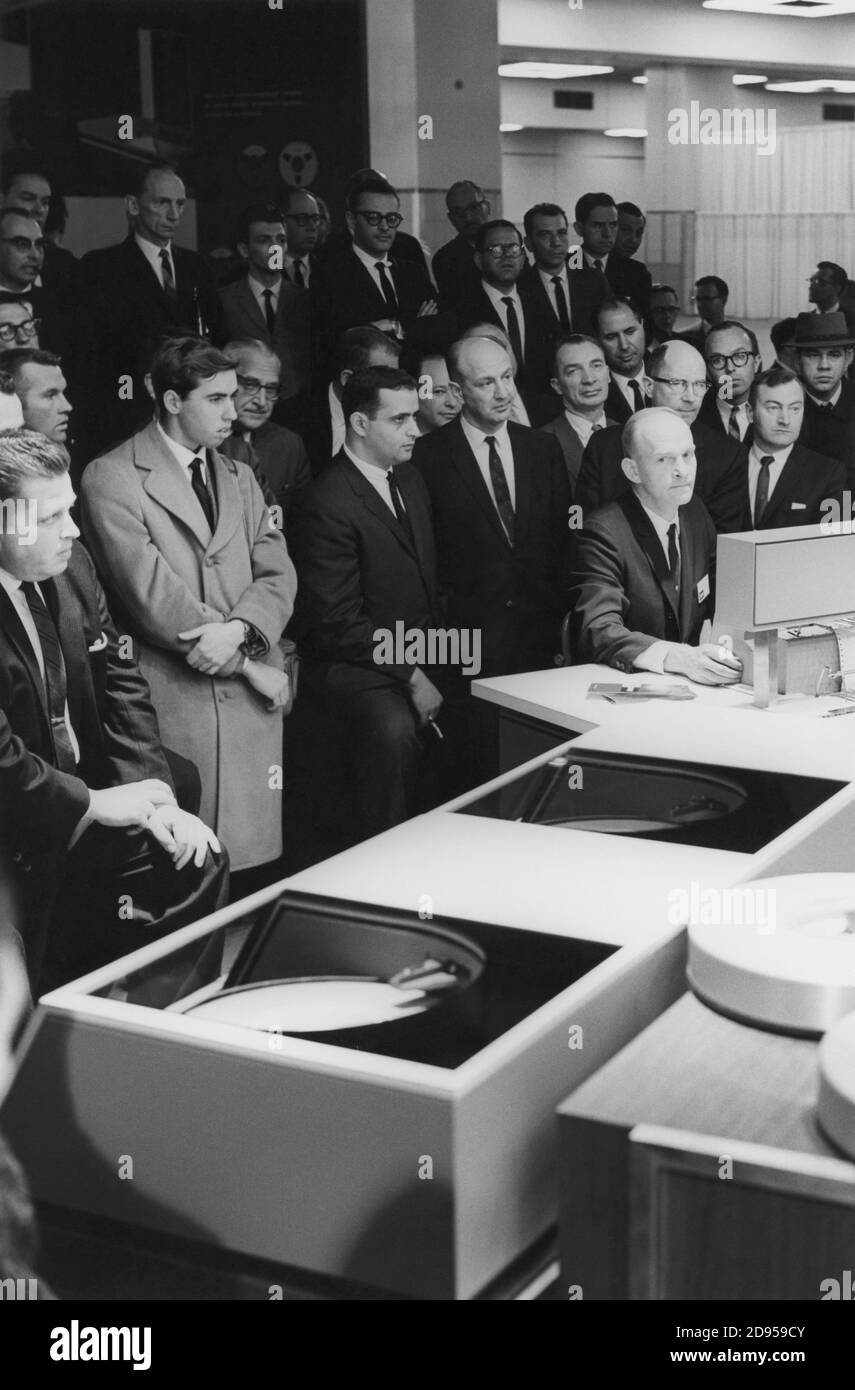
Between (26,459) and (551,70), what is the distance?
2.40 m

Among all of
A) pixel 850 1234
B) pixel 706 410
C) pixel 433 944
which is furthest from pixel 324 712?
pixel 850 1234

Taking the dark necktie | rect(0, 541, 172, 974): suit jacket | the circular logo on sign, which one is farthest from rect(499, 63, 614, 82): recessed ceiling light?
the dark necktie

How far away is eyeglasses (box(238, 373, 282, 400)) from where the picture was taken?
4281 mm

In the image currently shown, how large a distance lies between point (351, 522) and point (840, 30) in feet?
8.92

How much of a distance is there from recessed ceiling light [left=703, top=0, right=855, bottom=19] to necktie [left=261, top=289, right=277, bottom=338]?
80.5 inches

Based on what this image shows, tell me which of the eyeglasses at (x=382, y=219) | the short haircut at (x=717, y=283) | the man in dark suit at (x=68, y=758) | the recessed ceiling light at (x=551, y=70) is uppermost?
the recessed ceiling light at (x=551, y=70)

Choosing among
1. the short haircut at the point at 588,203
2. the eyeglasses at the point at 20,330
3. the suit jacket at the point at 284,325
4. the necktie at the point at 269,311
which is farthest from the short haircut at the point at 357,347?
the eyeglasses at the point at 20,330

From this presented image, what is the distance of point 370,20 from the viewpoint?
4.44 metres

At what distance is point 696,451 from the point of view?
5219 millimetres

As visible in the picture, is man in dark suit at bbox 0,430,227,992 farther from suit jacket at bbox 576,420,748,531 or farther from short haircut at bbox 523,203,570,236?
short haircut at bbox 523,203,570,236

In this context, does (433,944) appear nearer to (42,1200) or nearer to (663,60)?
(42,1200)

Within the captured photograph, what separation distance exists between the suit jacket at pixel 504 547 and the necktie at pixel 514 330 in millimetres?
264

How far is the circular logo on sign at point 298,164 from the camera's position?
429 centimetres

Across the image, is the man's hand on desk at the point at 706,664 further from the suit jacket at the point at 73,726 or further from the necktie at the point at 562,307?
the suit jacket at the point at 73,726
